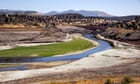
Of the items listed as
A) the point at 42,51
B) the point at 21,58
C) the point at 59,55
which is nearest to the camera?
the point at 21,58

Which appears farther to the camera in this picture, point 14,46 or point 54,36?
point 54,36

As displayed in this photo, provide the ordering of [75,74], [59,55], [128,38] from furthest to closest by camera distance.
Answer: [128,38]
[59,55]
[75,74]

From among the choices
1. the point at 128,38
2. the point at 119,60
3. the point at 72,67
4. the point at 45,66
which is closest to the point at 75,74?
the point at 72,67

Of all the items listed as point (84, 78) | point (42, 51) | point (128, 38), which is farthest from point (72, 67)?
point (128, 38)

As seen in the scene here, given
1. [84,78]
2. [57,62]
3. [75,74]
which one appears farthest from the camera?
[57,62]

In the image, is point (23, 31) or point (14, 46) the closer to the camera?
point (14, 46)

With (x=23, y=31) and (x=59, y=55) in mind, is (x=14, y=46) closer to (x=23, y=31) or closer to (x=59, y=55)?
(x=59, y=55)

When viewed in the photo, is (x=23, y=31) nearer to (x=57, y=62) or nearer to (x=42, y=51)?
(x=42, y=51)

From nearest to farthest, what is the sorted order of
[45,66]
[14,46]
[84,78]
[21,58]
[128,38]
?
[84,78] → [45,66] → [21,58] → [14,46] → [128,38]
